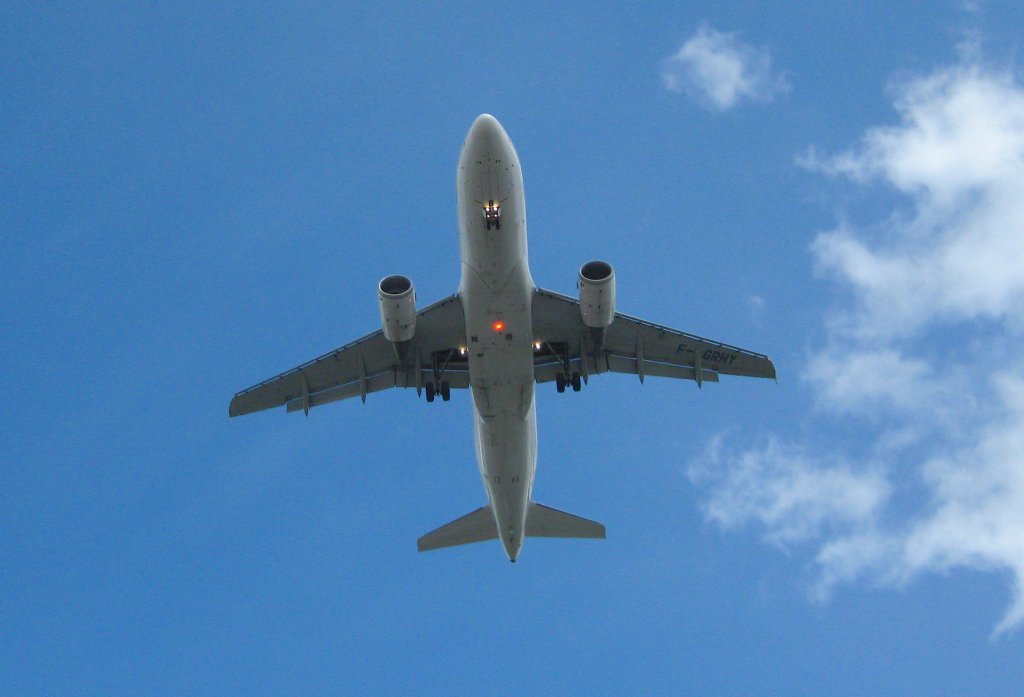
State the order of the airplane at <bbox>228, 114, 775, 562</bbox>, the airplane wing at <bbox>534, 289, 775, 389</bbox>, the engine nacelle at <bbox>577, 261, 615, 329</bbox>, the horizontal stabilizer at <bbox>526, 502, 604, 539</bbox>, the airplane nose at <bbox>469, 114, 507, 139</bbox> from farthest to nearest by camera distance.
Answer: the horizontal stabilizer at <bbox>526, 502, 604, 539</bbox>
the airplane wing at <bbox>534, 289, 775, 389</bbox>
the engine nacelle at <bbox>577, 261, 615, 329</bbox>
the airplane at <bbox>228, 114, 775, 562</bbox>
the airplane nose at <bbox>469, 114, 507, 139</bbox>

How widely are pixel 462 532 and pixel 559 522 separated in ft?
10.4

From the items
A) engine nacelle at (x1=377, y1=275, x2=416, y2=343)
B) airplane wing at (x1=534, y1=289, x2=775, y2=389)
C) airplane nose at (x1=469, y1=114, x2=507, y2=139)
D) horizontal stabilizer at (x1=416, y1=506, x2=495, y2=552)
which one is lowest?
horizontal stabilizer at (x1=416, y1=506, x2=495, y2=552)

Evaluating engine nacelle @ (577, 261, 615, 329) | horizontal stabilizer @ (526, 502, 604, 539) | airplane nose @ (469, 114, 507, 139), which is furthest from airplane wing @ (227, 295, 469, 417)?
airplane nose @ (469, 114, 507, 139)

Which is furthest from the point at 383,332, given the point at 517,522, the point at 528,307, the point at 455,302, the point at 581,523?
the point at 581,523

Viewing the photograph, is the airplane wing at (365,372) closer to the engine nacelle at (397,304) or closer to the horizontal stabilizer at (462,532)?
the engine nacelle at (397,304)

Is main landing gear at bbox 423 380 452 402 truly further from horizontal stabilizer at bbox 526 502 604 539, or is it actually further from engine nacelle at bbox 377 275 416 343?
horizontal stabilizer at bbox 526 502 604 539

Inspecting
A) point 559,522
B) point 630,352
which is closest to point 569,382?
point 630,352

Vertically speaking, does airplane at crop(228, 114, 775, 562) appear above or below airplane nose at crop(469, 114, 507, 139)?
below

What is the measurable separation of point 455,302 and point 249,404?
7.41m

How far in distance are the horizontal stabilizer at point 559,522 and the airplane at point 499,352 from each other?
3 centimetres

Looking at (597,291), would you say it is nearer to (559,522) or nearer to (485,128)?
(485,128)

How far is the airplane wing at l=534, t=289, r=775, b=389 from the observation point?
33844 mm

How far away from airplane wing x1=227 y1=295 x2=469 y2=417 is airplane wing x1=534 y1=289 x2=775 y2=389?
2.61m

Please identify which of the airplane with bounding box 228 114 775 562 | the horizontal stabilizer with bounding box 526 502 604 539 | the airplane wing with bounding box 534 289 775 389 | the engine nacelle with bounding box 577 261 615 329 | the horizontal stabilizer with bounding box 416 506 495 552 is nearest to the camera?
the airplane with bounding box 228 114 775 562
